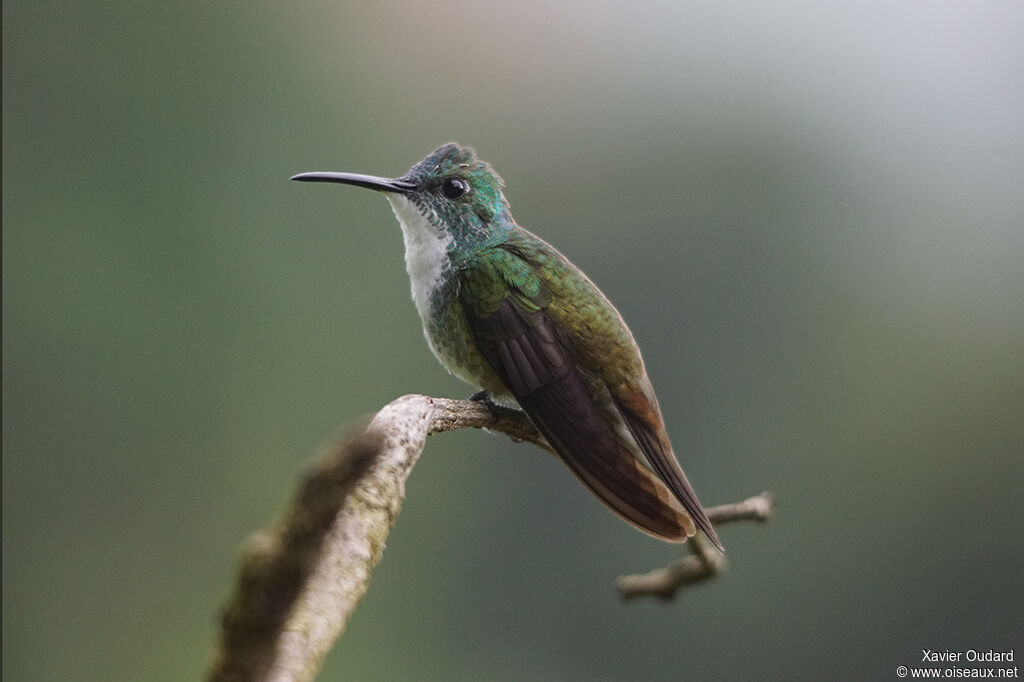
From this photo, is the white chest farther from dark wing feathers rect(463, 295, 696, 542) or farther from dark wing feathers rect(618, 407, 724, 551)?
dark wing feathers rect(618, 407, 724, 551)

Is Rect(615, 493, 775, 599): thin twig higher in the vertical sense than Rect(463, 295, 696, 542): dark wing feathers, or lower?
lower

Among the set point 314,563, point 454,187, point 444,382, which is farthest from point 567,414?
point 444,382

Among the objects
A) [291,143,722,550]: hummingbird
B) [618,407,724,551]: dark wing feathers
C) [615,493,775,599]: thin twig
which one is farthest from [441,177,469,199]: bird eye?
[615,493,775,599]: thin twig

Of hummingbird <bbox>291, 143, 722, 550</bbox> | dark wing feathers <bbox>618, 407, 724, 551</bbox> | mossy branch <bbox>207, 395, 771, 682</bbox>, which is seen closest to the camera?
mossy branch <bbox>207, 395, 771, 682</bbox>

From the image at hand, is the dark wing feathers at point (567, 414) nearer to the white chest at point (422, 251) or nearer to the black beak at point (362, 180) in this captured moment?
the white chest at point (422, 251)

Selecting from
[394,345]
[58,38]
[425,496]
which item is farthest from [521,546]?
[58,38]

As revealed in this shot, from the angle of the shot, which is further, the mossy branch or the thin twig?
the thin twig

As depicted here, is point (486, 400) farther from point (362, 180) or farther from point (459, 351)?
point (362, 180)

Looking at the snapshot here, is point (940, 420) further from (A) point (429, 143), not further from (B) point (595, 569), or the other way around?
(A) point (429, 143)
